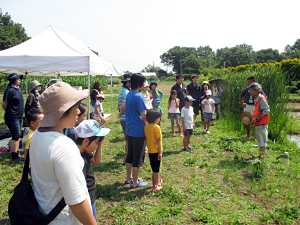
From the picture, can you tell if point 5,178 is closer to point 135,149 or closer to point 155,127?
point 135,149

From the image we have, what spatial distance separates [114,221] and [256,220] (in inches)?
78.3

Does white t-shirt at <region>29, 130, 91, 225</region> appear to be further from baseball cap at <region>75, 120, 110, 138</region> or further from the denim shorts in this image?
the denim shorts

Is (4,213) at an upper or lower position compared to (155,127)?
lower

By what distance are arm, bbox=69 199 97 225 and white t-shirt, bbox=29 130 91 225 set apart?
3 cm

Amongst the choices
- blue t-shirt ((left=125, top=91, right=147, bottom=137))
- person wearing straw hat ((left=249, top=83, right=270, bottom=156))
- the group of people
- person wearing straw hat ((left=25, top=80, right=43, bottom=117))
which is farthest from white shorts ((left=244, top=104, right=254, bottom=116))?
person wearing straw hat ((left=25, top=80, right=43, bottom=117))

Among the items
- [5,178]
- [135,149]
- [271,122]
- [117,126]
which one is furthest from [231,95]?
[5,178]

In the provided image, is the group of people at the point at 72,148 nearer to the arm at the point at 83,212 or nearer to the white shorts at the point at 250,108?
the arm at the point at 83,212

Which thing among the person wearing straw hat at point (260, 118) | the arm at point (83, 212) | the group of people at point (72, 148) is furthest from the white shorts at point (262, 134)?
the arm at point (83, 212)

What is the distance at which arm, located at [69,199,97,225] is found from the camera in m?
1.32

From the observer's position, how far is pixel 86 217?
1359 mm

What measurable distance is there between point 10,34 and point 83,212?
71756 mm

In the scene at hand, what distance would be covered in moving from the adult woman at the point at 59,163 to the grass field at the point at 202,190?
6.75 ft

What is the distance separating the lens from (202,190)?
13.2 feet

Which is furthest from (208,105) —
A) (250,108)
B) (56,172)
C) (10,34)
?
(10,34)
